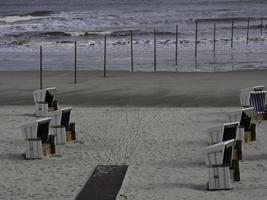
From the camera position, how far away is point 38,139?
15.1 meters

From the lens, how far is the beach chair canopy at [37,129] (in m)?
15.1

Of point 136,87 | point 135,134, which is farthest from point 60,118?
point 136,87

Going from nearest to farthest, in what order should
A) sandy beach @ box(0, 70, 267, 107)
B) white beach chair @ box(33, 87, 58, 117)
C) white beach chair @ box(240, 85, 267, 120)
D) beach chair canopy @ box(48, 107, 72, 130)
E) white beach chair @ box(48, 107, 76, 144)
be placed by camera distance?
white beach chair @ box(48, 107, 76, 144)
beach chair canopy @ box(48, 107, 72, 130)
white beach chair @ box(240, 85, 267, 120)
white beach chair @ box(33, 87, 58, 117)
sandy beach @ box(0, 70, 267, 107)

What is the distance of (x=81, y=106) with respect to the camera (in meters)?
22.5

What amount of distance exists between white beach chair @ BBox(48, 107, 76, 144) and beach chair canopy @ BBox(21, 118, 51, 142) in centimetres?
115

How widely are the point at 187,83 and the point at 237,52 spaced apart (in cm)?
1174

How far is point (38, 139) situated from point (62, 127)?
1.47 m

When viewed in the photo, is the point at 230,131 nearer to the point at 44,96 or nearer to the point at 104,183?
the point at 104,183

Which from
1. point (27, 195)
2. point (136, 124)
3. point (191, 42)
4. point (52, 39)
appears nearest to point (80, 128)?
point (136, 124)

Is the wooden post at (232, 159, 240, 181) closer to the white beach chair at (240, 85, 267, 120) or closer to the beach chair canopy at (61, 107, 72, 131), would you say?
the beach chair canopy at (61, 107, 72, 131)

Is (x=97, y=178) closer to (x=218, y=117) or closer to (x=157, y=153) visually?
(x=157, y=153)

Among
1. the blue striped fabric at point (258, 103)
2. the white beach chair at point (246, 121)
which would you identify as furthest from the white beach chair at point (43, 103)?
the white beach chair at point (246, 121)

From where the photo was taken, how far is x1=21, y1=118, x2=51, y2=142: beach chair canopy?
1508cm

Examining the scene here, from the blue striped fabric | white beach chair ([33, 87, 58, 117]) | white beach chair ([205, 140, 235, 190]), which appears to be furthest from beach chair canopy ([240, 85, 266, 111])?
white beach chair ([205, 140, 235, 190])
